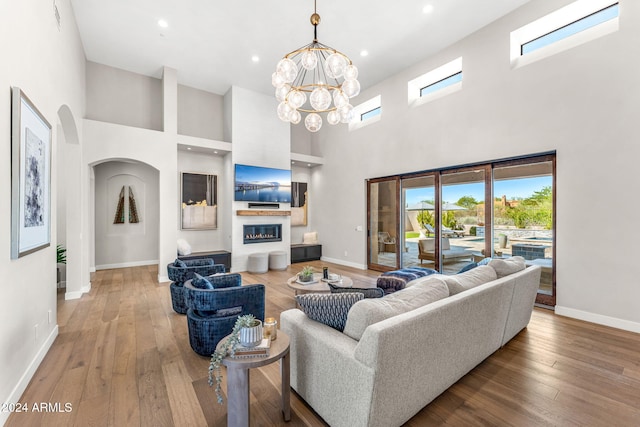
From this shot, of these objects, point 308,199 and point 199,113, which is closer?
point 199,113

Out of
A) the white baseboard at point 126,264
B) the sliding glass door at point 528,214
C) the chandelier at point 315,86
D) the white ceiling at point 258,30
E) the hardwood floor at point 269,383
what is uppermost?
the white ceiling at point 258,30

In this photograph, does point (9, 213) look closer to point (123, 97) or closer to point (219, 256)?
point (219, 256)

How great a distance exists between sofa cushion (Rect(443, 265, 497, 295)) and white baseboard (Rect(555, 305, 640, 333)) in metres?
2.05

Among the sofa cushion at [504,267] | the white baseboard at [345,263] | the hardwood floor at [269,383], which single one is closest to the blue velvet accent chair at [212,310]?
the hardwood floor at [269,383]

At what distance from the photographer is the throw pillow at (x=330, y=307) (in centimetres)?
192

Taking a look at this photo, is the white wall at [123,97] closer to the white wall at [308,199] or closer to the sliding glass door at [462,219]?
the white wall at [308,199]

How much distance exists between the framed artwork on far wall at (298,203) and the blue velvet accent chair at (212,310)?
5551mm

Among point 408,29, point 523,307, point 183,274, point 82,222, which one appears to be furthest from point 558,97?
point 82,222

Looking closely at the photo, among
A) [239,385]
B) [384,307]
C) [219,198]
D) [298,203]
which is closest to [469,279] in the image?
[384,307]

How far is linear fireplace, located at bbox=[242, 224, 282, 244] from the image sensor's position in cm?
694

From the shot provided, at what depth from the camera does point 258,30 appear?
15.7ft

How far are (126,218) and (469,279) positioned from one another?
24.9ft

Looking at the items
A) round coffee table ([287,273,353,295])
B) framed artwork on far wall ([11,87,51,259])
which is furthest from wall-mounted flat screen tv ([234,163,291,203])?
framed artwork on far wall ([11,87,51,259])

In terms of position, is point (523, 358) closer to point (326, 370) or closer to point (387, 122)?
point (326, 370)
